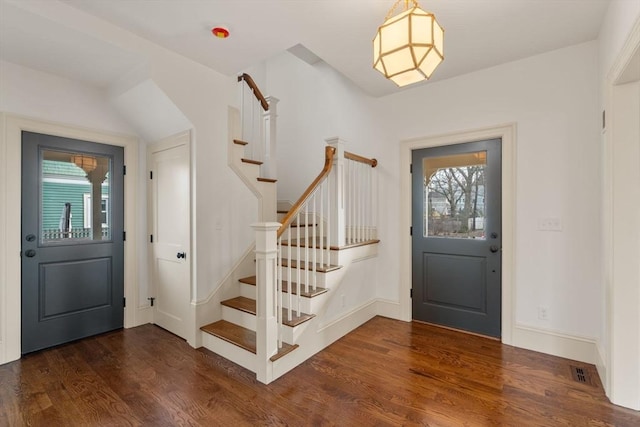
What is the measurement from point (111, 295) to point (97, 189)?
1180 millimetres

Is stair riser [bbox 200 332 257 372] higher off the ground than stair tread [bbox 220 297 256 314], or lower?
lower

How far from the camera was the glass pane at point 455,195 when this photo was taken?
315 centimetres

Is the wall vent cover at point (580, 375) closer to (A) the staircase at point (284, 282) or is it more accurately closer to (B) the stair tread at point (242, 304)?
(A) the staircase at point (284, 282)

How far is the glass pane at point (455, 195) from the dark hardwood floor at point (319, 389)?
1.18m

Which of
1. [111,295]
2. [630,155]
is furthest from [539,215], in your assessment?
[111,295]

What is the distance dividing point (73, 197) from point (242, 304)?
6.81 ft

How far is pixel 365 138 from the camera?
12.9 ft

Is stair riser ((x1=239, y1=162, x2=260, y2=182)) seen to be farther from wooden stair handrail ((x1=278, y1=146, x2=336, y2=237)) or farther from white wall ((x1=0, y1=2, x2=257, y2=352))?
wooden stair handrail ((x1=278, y1=146, x2=336, y2=237))

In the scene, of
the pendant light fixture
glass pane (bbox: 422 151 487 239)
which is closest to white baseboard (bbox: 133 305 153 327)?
glass pane (bbox: 422 151 487 239)

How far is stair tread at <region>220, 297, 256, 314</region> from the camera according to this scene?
291 cm

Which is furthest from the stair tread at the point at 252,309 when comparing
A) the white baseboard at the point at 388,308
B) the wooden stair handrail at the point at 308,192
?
the white baseboard at the point at 388,308

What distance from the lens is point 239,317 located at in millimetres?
2982

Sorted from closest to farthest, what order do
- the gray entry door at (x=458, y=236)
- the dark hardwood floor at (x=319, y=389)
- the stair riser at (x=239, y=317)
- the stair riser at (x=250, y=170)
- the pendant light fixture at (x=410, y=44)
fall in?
1. the pendant light fixture at (x=410, y=44)
2. the dark hardwood floor at (x=319, y=389)
3. the stair riser at (x=239, y=317)
4. the gray entry door at (x=458, y=236)
5. the stair riser at (x=250, y=170)

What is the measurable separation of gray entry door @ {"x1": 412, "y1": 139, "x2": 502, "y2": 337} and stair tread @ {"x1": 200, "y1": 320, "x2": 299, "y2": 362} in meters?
1.79
